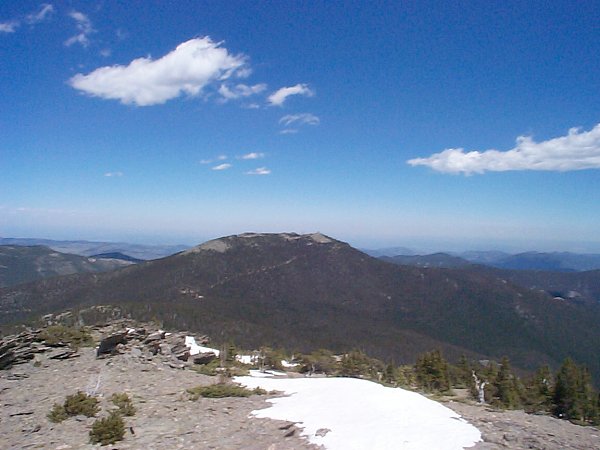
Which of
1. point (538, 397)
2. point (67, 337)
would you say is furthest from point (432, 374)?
point (67, 337)

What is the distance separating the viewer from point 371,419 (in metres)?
15.7

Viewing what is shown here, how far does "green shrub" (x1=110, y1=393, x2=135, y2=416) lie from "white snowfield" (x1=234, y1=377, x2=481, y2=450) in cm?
554

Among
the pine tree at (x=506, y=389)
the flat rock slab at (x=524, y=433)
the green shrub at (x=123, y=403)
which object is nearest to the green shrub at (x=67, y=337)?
the green shrub at (x=123, y=403)

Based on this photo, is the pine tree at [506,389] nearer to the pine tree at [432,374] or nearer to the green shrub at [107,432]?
the pine tree at [432,374]

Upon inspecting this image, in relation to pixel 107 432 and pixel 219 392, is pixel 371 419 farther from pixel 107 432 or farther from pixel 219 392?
pixel 107 432

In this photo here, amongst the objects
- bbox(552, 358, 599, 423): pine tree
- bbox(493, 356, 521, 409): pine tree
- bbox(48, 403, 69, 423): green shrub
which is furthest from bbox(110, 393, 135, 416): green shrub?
bbox(552, 358, 599, 423): pine tree

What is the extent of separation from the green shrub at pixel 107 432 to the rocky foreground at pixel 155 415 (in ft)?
0.92

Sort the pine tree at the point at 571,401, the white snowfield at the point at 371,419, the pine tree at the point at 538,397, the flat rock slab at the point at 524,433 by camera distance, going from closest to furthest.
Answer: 1. the white snowfield at the point at 371,419
2. the flat rock slab at the point at 524,433
3. the pine tree at the point at 571,401
4. the pine tree at the point at 538,397

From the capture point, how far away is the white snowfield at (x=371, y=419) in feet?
44.6

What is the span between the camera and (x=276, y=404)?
1933 cm

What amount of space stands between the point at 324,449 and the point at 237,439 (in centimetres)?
334

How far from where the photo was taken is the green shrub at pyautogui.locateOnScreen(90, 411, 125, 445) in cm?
1444

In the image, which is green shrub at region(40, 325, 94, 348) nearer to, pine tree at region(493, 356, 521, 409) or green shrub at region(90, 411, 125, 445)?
green shrub at region(90, 411, 125, 445)

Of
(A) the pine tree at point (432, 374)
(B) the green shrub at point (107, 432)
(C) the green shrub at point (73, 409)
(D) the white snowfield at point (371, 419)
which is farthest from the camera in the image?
(A) the pine tree at point (432, 374)
